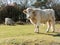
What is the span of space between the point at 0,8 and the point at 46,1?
23.3 feet

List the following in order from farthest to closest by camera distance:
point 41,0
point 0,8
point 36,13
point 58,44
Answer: point 41,0 < point 0,8 < point 36,13 < point 58,44

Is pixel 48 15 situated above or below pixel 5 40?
above

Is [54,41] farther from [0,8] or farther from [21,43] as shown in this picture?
[0,8]

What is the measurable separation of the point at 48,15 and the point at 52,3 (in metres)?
Result: 19.0

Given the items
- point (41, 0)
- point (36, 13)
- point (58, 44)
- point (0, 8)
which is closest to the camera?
point (58, 44)

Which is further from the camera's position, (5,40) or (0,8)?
(0,8)

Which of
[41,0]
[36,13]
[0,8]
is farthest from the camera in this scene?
[41,0]

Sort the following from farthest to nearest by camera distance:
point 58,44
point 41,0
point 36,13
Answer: point 41,0
point 36,13
point 58,44

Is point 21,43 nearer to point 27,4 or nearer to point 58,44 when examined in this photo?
point 58,44

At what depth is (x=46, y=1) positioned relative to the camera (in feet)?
107

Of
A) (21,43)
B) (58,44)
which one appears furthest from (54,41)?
(21,43)

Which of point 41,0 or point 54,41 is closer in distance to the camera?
point 54,41

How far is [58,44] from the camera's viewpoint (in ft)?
35.0

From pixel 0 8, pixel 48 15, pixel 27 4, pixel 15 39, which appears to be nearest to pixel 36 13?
pixel 48 15
